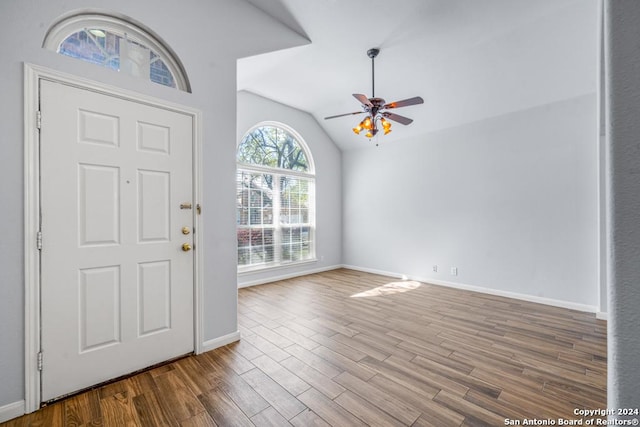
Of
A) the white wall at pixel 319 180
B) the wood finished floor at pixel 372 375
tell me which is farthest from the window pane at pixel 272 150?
the wood finished floor at pixel 372 375

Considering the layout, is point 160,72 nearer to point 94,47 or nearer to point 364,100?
point 94,47

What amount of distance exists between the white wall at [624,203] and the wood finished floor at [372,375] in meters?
1.41

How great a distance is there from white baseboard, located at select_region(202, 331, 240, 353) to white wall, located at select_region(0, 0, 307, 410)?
2.0 inches

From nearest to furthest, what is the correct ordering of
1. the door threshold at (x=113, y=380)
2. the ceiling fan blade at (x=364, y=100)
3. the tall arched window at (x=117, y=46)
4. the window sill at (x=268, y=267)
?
the door threshold at (x=113, y=380) → the tall arched window at (x=117, y=46) → the ceiling fan blade at (x=364, y=100) → the window sill at (x=268, y=267)

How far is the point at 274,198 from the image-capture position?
526cm

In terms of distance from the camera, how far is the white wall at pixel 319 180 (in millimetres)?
4816

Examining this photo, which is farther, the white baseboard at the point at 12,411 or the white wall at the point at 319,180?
the white wall at the point at 319,180

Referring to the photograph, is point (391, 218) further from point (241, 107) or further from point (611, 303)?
point (611, 303)

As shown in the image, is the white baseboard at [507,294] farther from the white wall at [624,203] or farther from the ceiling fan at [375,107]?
the white wall at [624,203]

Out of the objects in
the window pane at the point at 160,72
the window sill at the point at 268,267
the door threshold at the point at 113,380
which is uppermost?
the window pane at the point at 160,72

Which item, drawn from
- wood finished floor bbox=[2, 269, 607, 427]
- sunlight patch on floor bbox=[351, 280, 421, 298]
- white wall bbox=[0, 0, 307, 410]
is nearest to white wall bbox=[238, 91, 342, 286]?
sunlight patch on floor bbox=[351, 280, 421, 298]

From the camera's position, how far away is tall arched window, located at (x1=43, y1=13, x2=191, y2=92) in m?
1.93

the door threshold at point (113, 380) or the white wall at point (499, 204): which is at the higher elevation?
the white wall at point (499, 204)

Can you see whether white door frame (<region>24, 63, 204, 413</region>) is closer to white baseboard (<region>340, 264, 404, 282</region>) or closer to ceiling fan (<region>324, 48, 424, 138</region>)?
ceiling fan (<region>324, 48, 424, 138</region>)
